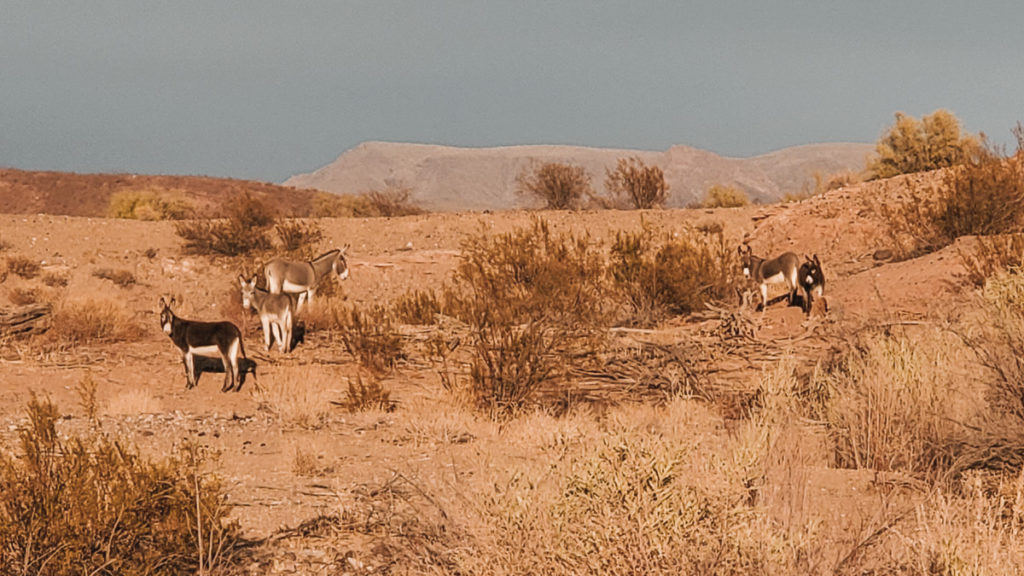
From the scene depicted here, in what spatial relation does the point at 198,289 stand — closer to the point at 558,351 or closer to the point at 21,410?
the point at 21,410

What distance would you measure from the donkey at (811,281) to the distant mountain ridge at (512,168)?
9359 cm

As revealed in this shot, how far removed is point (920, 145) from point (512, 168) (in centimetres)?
11939

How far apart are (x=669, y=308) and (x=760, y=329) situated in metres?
3.45

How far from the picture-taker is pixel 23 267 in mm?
21953

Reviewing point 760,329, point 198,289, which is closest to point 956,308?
point 760,329

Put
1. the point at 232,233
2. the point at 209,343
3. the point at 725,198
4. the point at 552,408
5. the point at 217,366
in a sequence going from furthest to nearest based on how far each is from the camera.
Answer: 1. the point at 725,198
2. the point at 232,233
3. the point at 217,366
4. the point at 209,343
5. the point at 552,408

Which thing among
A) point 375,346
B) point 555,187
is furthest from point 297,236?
point 375,346

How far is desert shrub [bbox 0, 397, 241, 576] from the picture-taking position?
4.48 meters

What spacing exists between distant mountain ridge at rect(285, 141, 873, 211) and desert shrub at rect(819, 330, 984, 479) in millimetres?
99388

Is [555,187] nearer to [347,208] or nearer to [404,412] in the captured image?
[347,208]

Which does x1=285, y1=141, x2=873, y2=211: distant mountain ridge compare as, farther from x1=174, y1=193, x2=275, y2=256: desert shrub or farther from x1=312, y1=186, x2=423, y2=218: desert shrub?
Result: x1=174, y1=193, x2=275, y2=256: desert shrub

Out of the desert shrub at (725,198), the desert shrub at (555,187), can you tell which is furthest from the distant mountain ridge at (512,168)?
the desert shrub at (555,187)

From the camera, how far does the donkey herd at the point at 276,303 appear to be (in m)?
11.8

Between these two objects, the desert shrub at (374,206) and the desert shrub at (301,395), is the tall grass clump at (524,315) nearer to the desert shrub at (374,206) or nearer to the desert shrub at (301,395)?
the desert shrub at (301,395)
